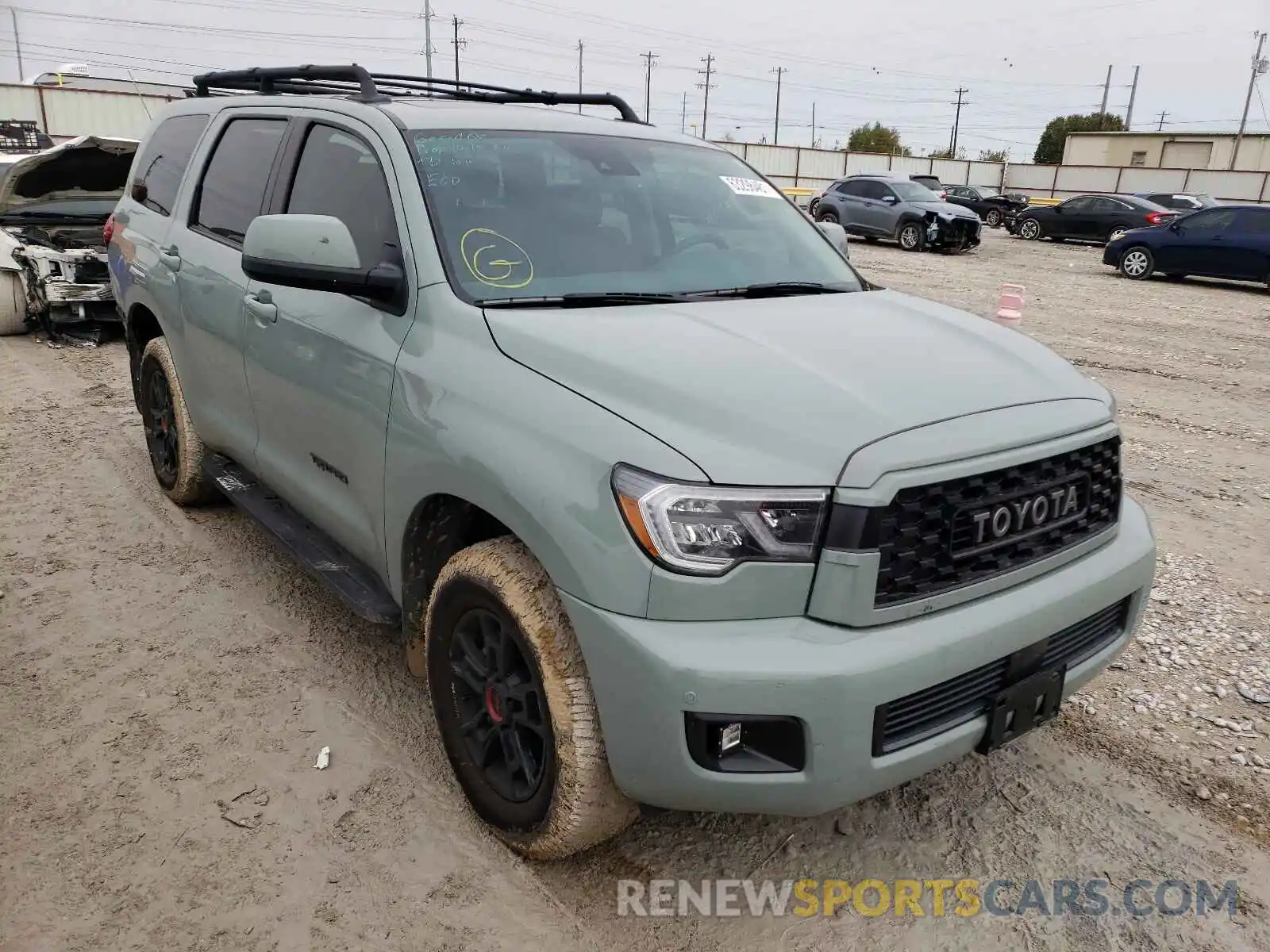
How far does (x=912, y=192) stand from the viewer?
22.2 m

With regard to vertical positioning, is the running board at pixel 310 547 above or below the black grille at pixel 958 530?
below

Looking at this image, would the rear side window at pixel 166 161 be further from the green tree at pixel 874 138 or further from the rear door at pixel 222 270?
the green tree at pixel 874 138

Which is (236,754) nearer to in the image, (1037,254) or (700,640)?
(700,640)

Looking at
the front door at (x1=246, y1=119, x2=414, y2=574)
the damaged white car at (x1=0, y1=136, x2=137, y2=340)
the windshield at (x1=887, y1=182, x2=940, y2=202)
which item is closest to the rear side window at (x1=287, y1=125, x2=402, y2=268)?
the front door at (x1=246, y1=119, x2=414, y2=574)

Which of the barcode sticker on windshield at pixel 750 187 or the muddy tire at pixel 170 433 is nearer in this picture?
the barcode sticker on windshield at pixel 750 187

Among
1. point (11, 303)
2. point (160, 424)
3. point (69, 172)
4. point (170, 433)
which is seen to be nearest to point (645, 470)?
point (170, 433)

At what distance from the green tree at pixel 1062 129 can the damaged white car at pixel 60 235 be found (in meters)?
80.5

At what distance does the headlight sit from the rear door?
228 centimetres

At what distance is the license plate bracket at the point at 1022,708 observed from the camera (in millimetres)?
2209

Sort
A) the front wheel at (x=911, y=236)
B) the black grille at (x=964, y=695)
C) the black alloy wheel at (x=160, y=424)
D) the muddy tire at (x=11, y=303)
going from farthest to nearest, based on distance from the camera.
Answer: the front wheel at (x=911, y=236)
the muddy tire at (x=11, y=303)
the black alloy wheel at (x=160, y=424)
the black grille at (x=964, y=695)

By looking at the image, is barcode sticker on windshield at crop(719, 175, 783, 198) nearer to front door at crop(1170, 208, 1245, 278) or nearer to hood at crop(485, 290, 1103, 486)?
hood at crop(485, 290, 1103, 486)

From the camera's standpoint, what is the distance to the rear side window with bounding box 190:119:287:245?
3684mm

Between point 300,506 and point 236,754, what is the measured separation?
91 cm

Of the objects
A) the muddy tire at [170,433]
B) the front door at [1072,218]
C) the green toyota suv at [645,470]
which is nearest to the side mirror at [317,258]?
the green toyota suv at [645,470]
